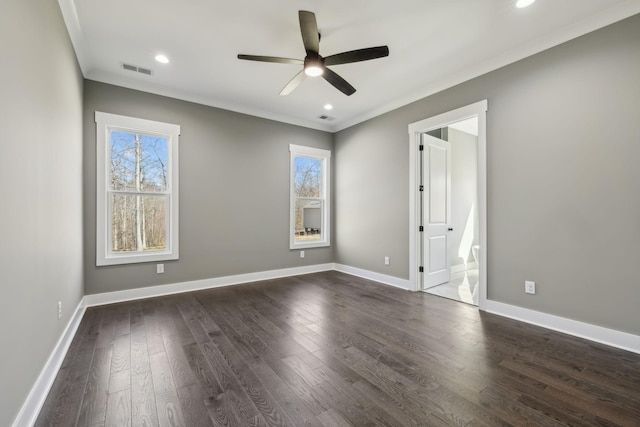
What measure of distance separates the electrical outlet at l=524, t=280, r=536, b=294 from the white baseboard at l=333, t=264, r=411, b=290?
5.06 ft

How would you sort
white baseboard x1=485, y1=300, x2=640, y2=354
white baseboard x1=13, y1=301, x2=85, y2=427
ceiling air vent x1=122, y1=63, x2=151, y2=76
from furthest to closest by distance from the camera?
ceiling air vent x1=122, y1=63, x2=151, y2=76 < white baseboard x1=485, y1=300, x2=640, y2=354 < white baseboard x1=13, y1=301, x2=85, y2=427

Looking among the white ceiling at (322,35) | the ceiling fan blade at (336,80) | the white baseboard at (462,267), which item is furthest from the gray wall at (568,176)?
the white baseboard at (462,267)

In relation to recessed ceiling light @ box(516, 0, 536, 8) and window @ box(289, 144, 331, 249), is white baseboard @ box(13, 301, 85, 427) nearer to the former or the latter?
window @ box(289, 144, 331, 249)

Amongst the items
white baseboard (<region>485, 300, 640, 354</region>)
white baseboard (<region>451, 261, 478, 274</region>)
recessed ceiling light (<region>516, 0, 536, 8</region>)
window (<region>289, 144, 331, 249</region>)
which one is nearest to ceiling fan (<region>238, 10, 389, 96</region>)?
recessed ceiling light (<region>516, 0, 536, 8</region>)

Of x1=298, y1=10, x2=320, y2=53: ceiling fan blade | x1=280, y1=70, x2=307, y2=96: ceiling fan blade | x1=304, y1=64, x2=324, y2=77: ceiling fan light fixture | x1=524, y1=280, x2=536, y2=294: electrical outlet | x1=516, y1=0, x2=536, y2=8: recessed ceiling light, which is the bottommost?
x1=524, y1=280, x2=536, y2=294: electrical outlet

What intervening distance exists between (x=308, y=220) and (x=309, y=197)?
47 centimetres

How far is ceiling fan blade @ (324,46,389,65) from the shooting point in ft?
7.72

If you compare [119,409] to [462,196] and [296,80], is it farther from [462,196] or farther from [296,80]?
[462,196]

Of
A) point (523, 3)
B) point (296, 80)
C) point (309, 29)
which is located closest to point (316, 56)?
point (309, 29)

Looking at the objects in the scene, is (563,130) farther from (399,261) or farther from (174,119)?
(174,119)

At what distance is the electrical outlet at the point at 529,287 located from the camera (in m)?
2.90

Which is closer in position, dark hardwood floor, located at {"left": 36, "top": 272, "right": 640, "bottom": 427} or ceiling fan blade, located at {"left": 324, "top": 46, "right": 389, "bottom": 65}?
dark hardwood floor, located at {"left": 36, "top": 272, "right": 640, "bottom": 427}

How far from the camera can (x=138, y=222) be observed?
151 inches

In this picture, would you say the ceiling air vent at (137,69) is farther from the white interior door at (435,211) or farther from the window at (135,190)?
the white interior door at (435,211)
